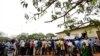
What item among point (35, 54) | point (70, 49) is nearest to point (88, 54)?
point (70, 49)

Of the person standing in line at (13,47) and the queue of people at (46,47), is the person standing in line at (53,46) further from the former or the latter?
the person standing in line at (13,47)

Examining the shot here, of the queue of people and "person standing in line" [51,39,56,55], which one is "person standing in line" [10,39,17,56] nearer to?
the queue of people

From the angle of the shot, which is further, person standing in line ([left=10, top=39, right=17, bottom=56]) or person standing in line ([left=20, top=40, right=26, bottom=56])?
person standing in line ([left=20, top=40, right=26, bottom=56])

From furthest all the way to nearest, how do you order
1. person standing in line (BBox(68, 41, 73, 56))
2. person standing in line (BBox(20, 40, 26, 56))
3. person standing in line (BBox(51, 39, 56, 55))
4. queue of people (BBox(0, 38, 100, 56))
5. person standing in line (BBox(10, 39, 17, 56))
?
1. person standing in line (BBox(20, 40, 26, 56))
2. person standing in line (BBox(51, 39, 56, 55))
3. person standing in line (BBox(10, 39, 17, 56))
4. queue of people (BBox(0, 38, 100, 56))
5. person standing in line (BBox(68, 41, 73, 56))

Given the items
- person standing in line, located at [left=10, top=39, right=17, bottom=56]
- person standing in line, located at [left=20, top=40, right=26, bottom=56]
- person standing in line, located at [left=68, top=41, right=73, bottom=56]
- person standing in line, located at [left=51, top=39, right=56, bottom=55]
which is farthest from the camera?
person standing in line, located at [left=20, top=40, right=26, bottom=56]

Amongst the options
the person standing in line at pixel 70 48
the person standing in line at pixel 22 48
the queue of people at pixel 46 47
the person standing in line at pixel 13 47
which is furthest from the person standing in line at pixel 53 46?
the person standing in line at pixel 13 47

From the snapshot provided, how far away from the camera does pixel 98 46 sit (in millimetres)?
19203

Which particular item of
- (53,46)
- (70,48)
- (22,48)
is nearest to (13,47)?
(22,48)

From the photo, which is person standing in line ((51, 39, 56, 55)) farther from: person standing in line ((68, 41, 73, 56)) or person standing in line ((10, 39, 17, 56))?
person standing in line ((10, 39, 17, 56))

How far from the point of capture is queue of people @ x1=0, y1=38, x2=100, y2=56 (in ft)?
55.4

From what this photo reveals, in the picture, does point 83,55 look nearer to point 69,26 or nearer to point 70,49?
point 70,49

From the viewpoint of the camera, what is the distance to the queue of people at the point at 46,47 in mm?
16891

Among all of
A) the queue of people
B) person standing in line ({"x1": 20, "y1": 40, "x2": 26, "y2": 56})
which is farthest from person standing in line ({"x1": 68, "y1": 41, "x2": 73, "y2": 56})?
person standing in line ({"x1": 20, "y1": 40, "x2": 26, "y2": 56})

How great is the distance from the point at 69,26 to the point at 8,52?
9.68 m
